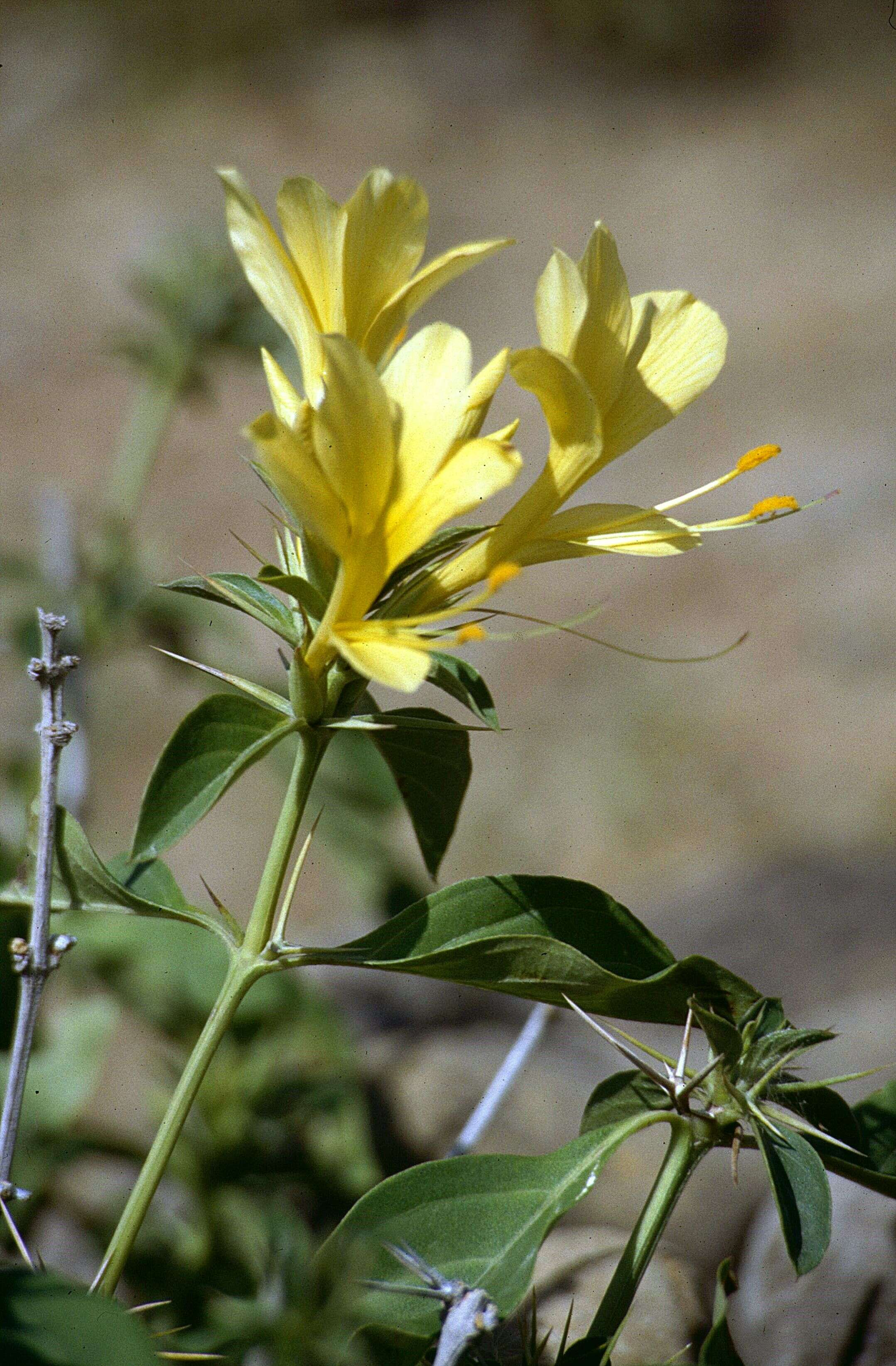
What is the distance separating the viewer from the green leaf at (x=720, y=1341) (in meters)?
0.48

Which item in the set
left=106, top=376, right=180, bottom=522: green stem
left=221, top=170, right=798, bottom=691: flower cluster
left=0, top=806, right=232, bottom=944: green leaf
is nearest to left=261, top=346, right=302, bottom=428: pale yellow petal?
left=221, top=170, right=798, bottom=691: flower cluster

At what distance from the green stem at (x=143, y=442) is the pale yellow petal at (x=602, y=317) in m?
1.17

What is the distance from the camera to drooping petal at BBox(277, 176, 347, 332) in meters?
0.56

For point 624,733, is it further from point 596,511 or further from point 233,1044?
point 596,511

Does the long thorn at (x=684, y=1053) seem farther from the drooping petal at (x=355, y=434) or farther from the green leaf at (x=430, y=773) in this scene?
the drooping petal at (x=355, y=434)

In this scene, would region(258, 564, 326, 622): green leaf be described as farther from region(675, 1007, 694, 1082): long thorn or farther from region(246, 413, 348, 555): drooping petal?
region(675, 1007, 694, 1082): long thorn

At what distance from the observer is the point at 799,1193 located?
535 mm

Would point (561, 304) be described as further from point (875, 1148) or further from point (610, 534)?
point (875, 1148)

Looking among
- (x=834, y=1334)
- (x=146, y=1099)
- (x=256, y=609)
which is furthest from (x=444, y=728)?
(x=146, y=1099)

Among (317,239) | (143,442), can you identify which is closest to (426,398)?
(317,239)

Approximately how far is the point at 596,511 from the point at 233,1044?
1.07 m

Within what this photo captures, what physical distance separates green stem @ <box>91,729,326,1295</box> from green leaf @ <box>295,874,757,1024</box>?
25mm

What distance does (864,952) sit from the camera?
2.05 meters

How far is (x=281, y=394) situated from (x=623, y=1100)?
1.39ft
